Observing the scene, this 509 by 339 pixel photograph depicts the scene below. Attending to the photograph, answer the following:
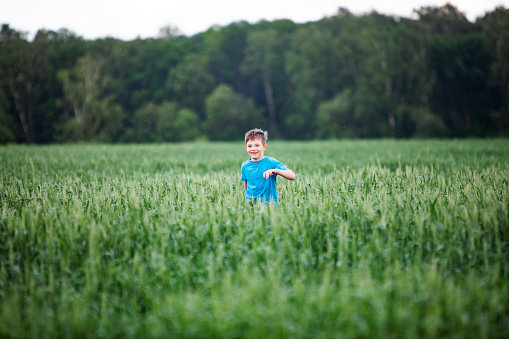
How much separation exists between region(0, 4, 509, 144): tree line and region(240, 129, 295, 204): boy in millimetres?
38062

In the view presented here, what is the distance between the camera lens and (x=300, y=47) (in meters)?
48.7

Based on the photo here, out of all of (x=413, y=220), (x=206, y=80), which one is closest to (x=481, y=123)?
(x=206, y=80)

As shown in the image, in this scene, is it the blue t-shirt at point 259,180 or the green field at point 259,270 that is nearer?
the green field at point 259,270

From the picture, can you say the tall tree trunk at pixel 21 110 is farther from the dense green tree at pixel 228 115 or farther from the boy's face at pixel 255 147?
the boy's face at pixel 255 147

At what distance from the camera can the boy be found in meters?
4.83

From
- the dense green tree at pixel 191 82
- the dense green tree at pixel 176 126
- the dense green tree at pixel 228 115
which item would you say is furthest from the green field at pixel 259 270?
the dense green tree at pixel 191 82

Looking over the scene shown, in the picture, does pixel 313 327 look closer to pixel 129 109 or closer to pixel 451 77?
pixel 451 77

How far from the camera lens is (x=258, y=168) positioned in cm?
490

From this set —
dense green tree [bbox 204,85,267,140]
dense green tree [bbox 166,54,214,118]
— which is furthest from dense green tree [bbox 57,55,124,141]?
dense green tree [bbox 204,85,267,140]

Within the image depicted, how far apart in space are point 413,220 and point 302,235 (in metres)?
1.44

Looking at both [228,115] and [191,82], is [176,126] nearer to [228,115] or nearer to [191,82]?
[228,115]

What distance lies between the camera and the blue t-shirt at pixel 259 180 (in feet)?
16.1

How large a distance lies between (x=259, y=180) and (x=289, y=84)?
50.7 metres

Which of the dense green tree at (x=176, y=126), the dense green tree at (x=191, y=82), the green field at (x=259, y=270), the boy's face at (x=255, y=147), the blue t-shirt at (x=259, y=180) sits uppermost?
the dense green tree at (x=191, y=82)
